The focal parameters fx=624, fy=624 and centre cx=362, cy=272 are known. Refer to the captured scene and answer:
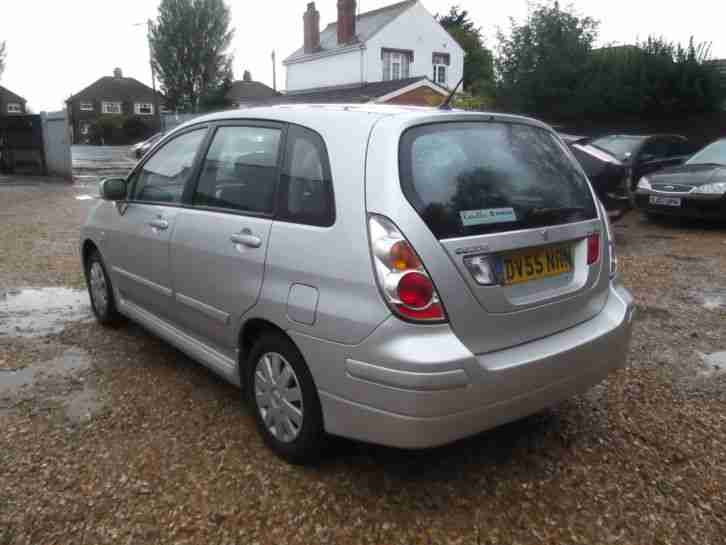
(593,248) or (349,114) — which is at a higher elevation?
(349,114)

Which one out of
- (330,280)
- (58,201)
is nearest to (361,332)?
(330,280)

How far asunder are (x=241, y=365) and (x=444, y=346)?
125 centimetres

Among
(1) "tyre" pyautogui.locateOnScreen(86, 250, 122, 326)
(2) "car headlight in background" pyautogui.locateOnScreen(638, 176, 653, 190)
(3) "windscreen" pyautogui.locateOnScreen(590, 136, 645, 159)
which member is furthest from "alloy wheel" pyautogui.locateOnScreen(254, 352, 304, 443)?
(3) "windscreen" pyautogui.locateOnScreen(590, 136, 645, 159)

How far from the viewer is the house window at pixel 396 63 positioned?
34316mm

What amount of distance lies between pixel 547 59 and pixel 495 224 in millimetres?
16637

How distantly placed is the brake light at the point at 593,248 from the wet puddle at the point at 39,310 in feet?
13.1

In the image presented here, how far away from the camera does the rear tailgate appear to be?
2.46 metres

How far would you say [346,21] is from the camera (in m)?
34.8

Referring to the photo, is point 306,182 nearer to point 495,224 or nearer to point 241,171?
point 241,171

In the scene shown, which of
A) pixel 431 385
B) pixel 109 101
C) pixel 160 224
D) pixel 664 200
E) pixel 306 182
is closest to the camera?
pixel 431 385

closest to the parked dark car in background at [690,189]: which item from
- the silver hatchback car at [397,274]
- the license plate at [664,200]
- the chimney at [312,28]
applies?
the license plate at [664,200]

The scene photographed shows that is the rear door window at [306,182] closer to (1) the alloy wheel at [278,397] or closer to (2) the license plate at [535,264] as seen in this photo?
(1) the alloy wheel at [278,397]

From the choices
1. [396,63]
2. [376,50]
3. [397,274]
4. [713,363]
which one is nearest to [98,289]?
[397,274]

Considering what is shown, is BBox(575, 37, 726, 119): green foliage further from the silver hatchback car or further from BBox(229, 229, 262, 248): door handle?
BBox(229, 229, 262, 248): door handle
